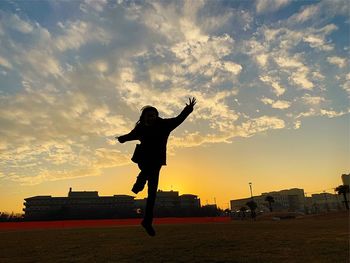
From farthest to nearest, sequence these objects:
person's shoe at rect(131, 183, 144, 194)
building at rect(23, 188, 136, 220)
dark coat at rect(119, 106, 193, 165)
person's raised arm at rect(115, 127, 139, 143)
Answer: building at rect(23, 188, 136, 220)
person's raised arm at rect(115, 127, 139, 143)
dark coat at rect(119, 106, 193, 165)
person's shoe at rect(131, 183, 144, 194)

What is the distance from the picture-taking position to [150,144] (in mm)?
5312

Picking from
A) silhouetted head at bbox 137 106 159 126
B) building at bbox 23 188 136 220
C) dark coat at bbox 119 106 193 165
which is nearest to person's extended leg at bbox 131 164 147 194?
dark coat at bbox 119 106 193 165

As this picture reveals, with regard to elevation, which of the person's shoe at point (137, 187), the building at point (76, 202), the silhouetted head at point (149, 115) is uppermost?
the building at point (76, 202)

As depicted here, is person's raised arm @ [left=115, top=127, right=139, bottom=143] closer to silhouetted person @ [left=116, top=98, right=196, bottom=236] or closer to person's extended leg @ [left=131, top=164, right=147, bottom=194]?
silhouetted person @ [left=116, top=98, right=196, bottom=236]

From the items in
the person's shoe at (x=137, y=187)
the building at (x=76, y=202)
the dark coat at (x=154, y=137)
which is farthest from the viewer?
the building at (x=76, y=202)

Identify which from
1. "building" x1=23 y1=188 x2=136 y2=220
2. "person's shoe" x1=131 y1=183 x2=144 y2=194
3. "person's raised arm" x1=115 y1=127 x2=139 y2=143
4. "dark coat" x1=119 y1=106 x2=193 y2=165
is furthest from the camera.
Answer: "building" x1=23 y1=188 x2=136 y2=220

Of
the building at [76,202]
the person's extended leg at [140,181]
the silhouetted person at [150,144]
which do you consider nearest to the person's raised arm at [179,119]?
the silhouetted person at [150,144]

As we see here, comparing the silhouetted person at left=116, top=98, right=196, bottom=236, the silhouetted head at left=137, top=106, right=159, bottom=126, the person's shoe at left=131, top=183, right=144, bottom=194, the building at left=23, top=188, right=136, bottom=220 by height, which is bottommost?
the person's shoe at left=131, top=183, right=144, bottom=194

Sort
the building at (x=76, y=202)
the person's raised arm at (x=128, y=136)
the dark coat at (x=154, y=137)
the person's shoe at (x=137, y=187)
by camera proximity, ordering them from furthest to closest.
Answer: the building at (x=76, y=202)
the person's raised arm at (x=128, y=136)
the dark coat at (x=154, y=137)
the person's shoe at (x=137, y=187)

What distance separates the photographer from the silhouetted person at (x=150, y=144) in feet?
17.2

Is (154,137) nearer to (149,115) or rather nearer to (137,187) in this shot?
(149,115)

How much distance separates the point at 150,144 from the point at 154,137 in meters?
0.14

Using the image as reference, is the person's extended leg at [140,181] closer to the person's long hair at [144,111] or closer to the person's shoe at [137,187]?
the person's shoe at [137,187]

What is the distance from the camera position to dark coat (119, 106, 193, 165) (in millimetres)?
5281
